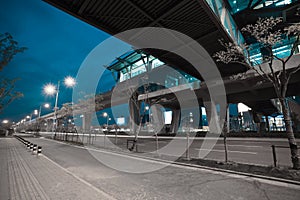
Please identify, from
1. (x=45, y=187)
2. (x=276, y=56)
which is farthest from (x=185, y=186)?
(x=276, y=56)

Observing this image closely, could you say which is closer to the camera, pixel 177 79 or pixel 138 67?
pixel 177 79

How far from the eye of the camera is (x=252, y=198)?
412 cm

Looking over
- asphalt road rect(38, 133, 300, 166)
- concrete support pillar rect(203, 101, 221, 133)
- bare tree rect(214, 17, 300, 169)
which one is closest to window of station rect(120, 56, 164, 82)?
concrete support pillar rect(203, 101, 221, 133)

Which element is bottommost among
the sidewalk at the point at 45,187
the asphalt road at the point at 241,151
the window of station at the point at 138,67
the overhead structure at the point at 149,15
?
the asphalt road at the point at 241,151

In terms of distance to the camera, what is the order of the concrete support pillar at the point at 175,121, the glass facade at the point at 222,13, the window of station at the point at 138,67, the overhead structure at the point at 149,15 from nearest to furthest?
1. the overhead structure at the point at 149,15
2. the glass facade at the point at 222,13
3. the window of station at the point at 138,67
4. the concrete support pillar at the point at 175,121

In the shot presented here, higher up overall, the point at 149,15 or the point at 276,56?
the point at 149,15

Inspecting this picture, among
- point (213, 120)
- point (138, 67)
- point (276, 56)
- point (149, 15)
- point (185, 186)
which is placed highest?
point (138, 67)

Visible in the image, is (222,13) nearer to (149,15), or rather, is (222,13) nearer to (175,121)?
(149,15)

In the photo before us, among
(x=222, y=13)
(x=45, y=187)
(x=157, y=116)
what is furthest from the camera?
(x=157, y=116)

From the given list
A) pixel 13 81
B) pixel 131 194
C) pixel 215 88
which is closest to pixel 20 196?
pixel 131 194

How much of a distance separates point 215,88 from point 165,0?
1697 centimetres

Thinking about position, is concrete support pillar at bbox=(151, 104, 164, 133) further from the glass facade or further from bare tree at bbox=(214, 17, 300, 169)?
bare tree at bbox=(214, 17, 300, 169)

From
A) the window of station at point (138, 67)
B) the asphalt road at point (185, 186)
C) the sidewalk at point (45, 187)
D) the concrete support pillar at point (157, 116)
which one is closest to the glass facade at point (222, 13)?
the asphalt road at point (185, 186)

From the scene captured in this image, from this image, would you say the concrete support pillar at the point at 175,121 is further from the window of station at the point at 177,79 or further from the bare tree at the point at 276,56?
the bare tree at the point at 276,56
